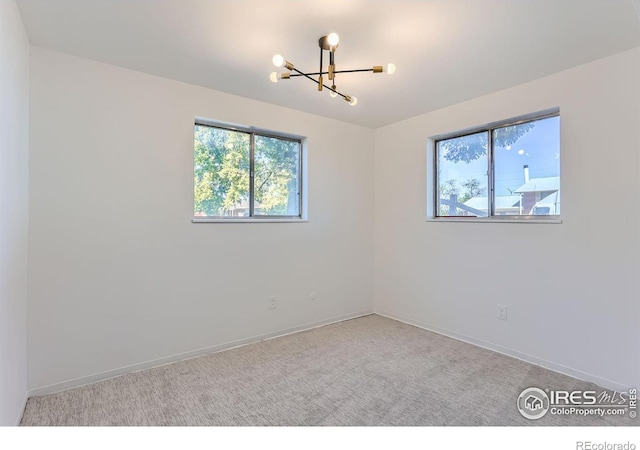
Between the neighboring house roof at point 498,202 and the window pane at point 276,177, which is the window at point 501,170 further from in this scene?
the window pane at point 276,177

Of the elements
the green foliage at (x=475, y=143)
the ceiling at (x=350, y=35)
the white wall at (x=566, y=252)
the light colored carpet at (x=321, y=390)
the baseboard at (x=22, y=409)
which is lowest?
the light colored carpet at (x=321, y=390)

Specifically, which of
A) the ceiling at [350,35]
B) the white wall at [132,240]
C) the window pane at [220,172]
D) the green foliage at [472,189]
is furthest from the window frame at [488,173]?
the window pane at [220,172]

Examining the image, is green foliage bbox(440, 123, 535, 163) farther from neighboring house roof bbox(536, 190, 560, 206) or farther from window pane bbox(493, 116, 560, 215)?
neighboring house roof bbox(536, 190, 560, 206)

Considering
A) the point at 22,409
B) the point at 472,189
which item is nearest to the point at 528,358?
the point at 472,189

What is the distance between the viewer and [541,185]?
2.81m

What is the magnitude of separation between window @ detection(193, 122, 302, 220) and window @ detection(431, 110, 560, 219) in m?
1.68

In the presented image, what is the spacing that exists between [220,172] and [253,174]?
1.15 feet

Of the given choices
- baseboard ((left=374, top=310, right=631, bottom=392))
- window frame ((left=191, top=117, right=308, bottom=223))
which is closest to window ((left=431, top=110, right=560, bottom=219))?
baseboard ((left=374, top=310, right=631, bottom=392))

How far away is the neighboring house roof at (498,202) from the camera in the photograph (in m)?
3.01

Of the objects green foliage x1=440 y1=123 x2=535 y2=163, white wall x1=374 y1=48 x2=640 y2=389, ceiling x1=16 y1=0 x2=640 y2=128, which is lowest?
white wall x1=374 y1=48 x2=640 y2=389

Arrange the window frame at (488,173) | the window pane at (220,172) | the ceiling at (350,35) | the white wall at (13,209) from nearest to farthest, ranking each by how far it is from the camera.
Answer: the white wall at (13,209) → the ceiling at (350,35) → the window frame at (488,173) → the window pane at (220,172)

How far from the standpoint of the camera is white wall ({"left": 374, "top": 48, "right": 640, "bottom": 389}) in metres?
2.28

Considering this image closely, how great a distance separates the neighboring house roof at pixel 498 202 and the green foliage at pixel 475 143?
1.44 ft

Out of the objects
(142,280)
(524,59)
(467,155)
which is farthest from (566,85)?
(142,280)
